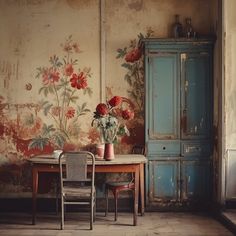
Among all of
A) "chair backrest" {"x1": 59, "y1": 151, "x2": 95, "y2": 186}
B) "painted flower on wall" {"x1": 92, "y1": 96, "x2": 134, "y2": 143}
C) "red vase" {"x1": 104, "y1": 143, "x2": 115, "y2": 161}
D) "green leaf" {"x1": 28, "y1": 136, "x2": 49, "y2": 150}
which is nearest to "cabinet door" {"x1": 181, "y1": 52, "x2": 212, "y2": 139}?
"painted flower on wall" {"x1": 92, "y1": 96, "x2": 134, "y2": 143}

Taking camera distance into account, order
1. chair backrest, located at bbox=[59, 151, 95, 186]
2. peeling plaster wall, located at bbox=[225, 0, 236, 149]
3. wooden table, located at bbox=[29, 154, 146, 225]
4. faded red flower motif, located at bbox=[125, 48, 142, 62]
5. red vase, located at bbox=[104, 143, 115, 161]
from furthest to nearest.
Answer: faded red flower motif, located at bbox=[125, 48, 142, 62], peeling plaster wall, located at bbox=[225, 0, 236, 149], red vase, located at bbox=[104, 143, 115, 161], wooden table, located at bbox=[29, 154, 146, 225], chair backrest, located at bbox=[59, 151, 95, 186]

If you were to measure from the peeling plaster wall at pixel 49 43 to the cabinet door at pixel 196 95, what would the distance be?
472 mm

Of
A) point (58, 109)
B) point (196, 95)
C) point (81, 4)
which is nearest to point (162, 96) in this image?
point (196, 95)

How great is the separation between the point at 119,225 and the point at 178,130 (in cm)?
150

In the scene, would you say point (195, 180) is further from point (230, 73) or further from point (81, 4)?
point (81, 4)

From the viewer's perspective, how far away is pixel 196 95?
645 centimetres

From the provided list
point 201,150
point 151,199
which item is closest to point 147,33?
point 201,150

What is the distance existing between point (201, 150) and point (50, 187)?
81.4 inches

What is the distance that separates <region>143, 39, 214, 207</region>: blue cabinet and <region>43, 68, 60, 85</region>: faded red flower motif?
124cm

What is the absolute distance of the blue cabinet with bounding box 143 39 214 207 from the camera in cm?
644

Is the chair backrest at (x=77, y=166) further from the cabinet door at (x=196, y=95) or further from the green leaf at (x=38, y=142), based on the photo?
the cabinet door at (x=196, y=95)

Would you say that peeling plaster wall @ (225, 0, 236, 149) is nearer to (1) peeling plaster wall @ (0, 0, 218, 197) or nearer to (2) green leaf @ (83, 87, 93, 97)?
(1) peeling plaster wall @ (0, 0, 218, 197)

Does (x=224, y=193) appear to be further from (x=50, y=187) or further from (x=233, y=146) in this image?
(x=50, y=187)

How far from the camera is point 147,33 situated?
6637 millimetres
